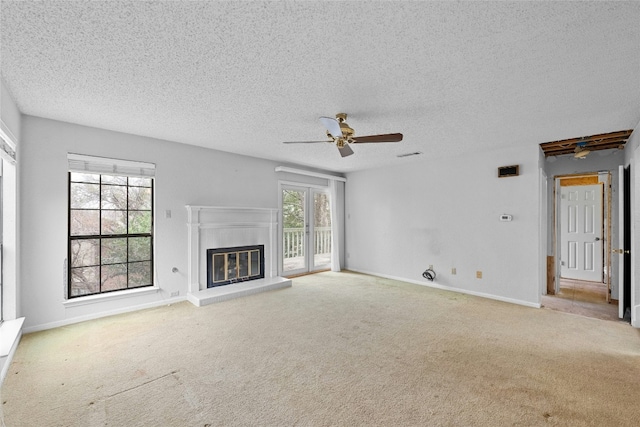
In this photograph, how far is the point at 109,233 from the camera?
12.2 ft

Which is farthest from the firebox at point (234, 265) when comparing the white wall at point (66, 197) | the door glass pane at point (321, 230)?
the door glass pane at point (321, 230)

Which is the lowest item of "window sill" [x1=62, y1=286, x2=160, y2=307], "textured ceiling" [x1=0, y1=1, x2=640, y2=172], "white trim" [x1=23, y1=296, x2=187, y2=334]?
Answer: "white trim" [x1=23, y1=296, x2=187, y2=334]

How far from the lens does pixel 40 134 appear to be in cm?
319

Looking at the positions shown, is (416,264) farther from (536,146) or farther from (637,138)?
(637,138)

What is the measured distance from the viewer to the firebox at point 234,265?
15.0 feet

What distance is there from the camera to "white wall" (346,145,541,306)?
420 cm

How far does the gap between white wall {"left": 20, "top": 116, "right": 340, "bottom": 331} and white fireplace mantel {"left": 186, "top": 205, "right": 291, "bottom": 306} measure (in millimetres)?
144

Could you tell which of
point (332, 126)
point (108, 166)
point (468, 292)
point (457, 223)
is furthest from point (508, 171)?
point (108, 166)

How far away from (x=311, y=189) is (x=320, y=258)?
163 cm

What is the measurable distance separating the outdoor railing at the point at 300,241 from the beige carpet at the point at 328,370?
230 centimetres

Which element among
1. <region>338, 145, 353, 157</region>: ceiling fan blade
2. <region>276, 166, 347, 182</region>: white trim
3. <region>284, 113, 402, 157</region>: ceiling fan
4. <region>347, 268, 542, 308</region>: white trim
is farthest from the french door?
<region>284, 113, 402, 157</region>: ceiling fan

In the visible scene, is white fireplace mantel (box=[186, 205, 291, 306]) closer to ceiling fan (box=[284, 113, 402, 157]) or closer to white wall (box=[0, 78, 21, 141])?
white wall (box=[0, 78, 21, 141])

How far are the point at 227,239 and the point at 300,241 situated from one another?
6.10 ft

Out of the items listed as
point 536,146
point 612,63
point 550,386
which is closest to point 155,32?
point 612,63
